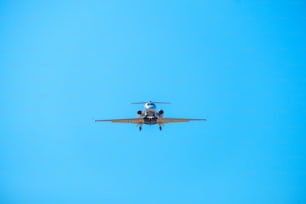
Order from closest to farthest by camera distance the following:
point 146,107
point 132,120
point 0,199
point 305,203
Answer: point 146,107, point 132,120, point 305,203, point 0,199

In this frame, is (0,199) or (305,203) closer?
(305,203)

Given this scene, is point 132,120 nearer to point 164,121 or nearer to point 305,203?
point 164,121

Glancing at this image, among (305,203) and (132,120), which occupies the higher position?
(305,203)

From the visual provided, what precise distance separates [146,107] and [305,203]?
86413 millimetres

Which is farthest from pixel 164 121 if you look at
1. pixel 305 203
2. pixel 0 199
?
pixel 0 199

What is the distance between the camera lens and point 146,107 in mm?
23906

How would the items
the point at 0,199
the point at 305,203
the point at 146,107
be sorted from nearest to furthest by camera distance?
the point at 146,107 → the point at 305,203 → the point at 0,199

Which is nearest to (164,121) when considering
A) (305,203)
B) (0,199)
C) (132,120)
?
(132,120)

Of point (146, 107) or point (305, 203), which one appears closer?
point (146, 107)

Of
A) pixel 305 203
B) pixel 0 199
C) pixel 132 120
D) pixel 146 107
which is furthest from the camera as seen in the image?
pixel 0 199

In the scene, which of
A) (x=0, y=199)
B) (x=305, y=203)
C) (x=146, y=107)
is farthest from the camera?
(x=0, y=199)

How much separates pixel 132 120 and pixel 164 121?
9.15 feet

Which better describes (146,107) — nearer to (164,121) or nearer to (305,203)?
(164,121)

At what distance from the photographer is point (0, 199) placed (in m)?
99.4
